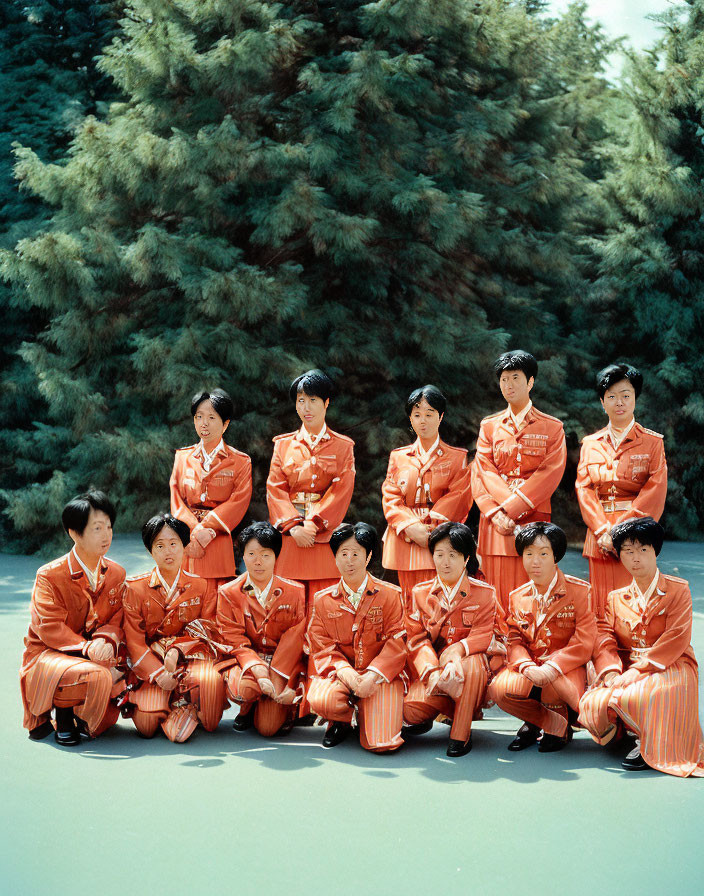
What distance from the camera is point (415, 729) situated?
12.9 feet

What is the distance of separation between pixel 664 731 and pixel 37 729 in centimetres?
242

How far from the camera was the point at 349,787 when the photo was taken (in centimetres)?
330

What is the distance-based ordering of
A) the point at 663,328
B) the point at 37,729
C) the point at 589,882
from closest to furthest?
1. the point at 589,882
2. the point at 37,729
3. the point at 663,328

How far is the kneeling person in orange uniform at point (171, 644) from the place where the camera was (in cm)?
382

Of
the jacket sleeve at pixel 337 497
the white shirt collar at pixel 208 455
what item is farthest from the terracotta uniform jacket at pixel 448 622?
the white shirt collar at pixel 208 455

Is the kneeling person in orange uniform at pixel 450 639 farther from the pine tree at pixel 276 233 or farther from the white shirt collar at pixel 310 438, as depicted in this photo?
the pine tree at pixel 276 233

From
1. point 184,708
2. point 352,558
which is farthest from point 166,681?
point 352,558

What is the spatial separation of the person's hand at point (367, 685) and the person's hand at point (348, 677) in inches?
0.7

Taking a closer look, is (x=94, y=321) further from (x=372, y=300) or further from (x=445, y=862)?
(x=445, y=862)

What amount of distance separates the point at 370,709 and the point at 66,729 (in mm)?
1217

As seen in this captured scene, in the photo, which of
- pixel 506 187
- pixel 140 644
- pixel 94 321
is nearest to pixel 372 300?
pixel 506 187

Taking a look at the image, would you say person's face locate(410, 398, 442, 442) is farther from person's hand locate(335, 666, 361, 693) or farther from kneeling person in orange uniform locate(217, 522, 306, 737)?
person's hand locate(335, 666, 361, 693)

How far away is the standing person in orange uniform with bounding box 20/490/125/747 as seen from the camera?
374cm

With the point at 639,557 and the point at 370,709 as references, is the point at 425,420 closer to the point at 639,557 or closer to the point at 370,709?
the point at 639,557
